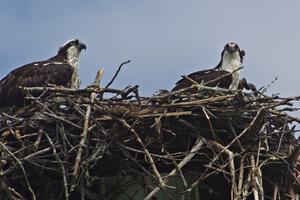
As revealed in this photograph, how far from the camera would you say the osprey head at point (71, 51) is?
9945 millimetres

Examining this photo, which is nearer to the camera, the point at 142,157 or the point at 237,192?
the point at 237,192

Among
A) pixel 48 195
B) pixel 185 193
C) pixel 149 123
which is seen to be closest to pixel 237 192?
pixel 185 193

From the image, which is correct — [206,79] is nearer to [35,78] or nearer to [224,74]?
[224,74]

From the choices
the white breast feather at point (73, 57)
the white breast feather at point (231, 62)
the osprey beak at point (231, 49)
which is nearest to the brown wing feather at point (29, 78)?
the white breast feather at point (73, 57)

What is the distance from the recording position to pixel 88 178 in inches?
275

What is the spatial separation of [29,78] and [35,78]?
0.07 metres

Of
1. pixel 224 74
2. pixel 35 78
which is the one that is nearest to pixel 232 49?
pixel 224 74

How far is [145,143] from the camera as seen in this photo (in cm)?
736

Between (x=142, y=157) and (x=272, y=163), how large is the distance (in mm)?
1318

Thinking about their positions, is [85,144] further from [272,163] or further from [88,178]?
[272,163]

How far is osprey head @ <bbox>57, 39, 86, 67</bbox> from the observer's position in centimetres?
995

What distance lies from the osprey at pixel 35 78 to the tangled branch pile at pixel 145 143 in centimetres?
84

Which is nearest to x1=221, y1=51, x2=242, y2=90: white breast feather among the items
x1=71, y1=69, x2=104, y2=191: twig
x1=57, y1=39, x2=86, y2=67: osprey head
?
x1=57, y1=39, x2=86, y2=67: osprey head

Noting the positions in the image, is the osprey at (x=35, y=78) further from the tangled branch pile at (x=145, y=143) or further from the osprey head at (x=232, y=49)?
the osprey head at (x=232, y=49)
